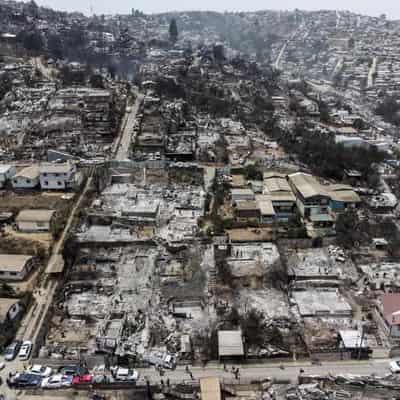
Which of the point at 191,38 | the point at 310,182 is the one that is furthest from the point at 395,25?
the point at 310,182

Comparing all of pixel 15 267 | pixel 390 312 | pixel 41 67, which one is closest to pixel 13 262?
pixel 15 267

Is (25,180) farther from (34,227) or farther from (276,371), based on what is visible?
(276,371)

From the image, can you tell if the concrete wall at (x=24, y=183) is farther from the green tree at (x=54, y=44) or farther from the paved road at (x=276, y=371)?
the green tree at (x=54, y=44)

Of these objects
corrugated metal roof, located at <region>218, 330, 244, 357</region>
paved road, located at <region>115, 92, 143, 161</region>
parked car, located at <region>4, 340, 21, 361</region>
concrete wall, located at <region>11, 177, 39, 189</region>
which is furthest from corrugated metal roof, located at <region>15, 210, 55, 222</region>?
corrugated metal roof, located at <region>218, 330, 244, 357</region>

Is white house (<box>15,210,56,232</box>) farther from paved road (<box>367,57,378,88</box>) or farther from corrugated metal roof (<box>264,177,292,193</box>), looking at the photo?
paved road (<box>367,57,378,88</box>)

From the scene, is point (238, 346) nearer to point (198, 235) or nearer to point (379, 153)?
point (198, 235)

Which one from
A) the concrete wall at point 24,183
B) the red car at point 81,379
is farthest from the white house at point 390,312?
the concrete wall at point 24,183
